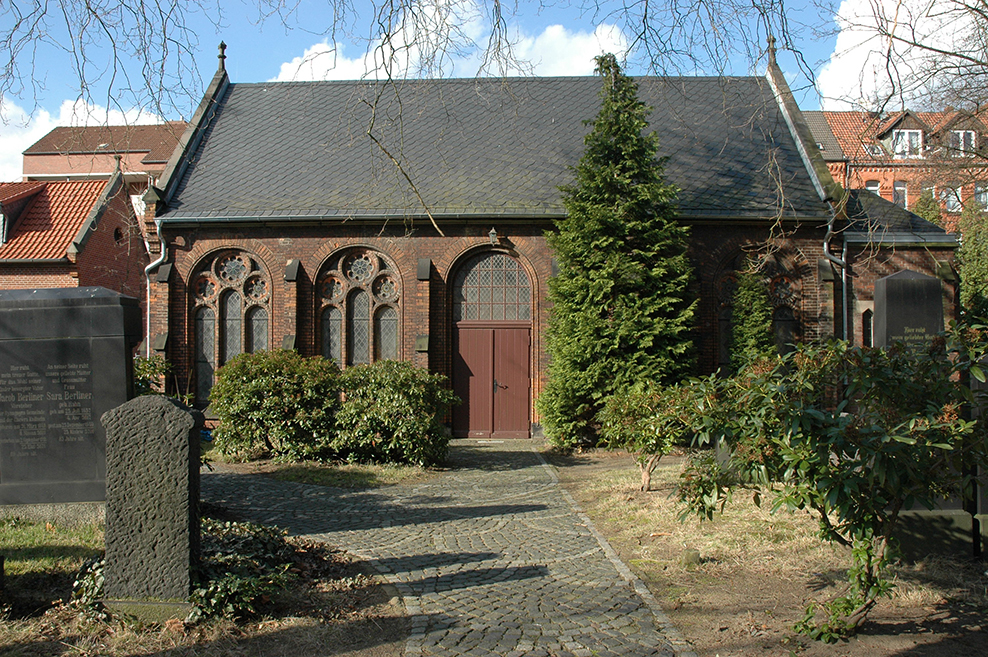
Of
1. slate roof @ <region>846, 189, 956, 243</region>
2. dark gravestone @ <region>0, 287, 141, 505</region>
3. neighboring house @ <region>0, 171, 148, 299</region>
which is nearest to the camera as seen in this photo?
dark gravestone @ <region>0, 287, 141, 505</region>

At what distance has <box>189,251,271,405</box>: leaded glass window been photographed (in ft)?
51.6

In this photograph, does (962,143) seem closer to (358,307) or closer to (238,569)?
(358,307)

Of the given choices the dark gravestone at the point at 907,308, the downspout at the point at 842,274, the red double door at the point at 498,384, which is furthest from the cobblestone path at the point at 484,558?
the downspout at the point at 842,274

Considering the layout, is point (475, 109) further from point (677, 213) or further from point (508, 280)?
point (677, 213)

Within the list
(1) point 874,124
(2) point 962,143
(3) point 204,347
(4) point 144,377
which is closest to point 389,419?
(4) point 144,377

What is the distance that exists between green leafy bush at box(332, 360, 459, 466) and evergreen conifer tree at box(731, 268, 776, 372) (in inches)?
284

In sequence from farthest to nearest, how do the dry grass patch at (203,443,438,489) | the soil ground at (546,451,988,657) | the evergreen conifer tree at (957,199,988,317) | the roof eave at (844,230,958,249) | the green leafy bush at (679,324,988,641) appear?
the evergreen conifer tree at (957,199,988,317) < the roof eave at (844,230,958,249) < the dry grass patch at (203,443,438,489) < the soil ground at (546,451,988,657) < the green leafy bush at (679,324,988,641)

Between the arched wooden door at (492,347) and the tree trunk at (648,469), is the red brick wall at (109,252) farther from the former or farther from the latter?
the tree trunk at (648,469)

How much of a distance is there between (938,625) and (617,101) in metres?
10.4

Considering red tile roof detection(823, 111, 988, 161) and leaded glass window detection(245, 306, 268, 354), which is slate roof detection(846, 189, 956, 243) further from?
leaded glass window detection(245, 306, 268, 354)

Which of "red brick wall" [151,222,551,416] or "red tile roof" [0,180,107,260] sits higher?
"red tile roof" [0,180,107,260]

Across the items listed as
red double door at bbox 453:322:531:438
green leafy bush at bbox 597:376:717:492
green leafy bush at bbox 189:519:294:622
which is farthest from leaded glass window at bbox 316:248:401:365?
green leafy bush at bbox 189:519:294:622

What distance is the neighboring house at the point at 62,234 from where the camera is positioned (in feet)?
69.5

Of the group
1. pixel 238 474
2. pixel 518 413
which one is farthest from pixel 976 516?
pixel 518 413
